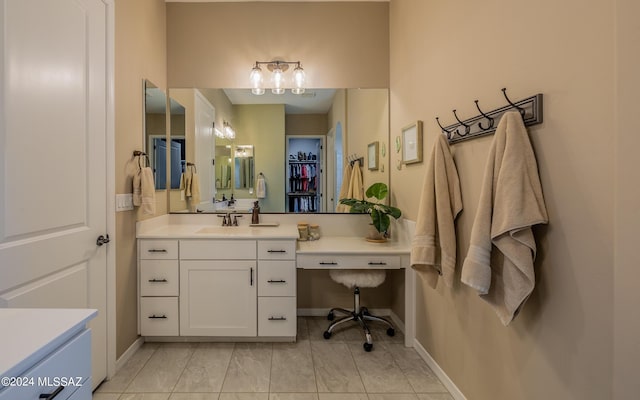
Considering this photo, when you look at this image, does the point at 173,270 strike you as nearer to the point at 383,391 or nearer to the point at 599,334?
the point at 383,391

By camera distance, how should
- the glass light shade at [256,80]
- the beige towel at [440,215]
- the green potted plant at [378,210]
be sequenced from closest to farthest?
1. the beige towel at [440,215]
2. the green potted plant at [378,210]
3. the glass light shade at [256,80]

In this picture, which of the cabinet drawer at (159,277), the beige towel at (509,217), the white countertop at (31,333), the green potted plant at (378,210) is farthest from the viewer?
the green potted plant at (378,210)

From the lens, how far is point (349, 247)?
7.80ft

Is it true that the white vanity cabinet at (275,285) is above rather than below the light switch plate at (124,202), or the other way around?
below

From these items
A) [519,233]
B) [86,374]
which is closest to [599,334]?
[519,233]

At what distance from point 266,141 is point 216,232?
985 mm

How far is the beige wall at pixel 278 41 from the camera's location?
9.00 feet

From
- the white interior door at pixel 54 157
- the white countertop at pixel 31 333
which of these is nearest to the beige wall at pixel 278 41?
the white interior door at pixel 54 157

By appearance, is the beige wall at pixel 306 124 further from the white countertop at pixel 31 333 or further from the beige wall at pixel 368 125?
the white countertop at pixel 31 333

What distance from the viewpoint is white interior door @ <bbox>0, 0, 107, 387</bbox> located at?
1259mm

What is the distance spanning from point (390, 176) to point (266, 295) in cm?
148

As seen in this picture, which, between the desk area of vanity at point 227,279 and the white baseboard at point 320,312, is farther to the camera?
the white baseboard at point 320,312

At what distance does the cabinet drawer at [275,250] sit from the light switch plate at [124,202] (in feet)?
3.04

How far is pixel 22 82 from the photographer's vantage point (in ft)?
4.27
